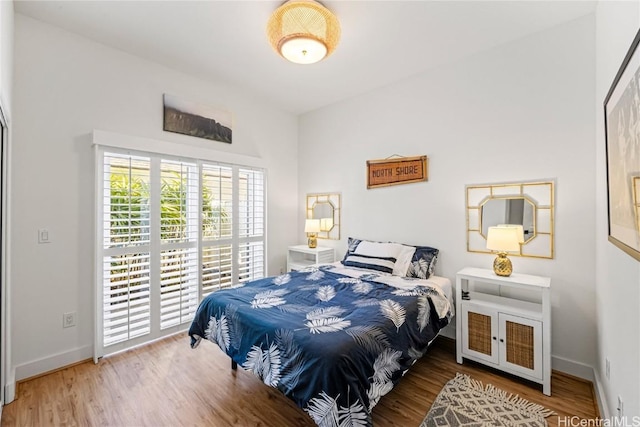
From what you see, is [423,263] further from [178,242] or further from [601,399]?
[178,242]

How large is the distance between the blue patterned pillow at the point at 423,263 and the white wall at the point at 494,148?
12 cm

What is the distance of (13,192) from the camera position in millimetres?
2195

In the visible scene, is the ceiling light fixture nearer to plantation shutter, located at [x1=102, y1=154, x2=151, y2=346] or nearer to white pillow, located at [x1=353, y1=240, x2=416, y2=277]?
plantation shutter, located at [x1=102, y1=154, x2=151, y2=346]

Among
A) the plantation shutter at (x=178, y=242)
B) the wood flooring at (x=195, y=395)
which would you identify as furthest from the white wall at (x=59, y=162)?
the plantation shutter at (x=178, y=242)

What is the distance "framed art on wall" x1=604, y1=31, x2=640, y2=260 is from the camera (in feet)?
3.46

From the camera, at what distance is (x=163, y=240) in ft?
9.69

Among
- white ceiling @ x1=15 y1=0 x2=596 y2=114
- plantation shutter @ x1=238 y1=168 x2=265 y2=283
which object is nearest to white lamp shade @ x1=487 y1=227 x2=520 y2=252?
white ceiling @ x1=15 y1=0 x2=596 y2=114

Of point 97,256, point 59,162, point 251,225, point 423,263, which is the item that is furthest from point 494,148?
point 59,162

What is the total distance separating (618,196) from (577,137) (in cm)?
126

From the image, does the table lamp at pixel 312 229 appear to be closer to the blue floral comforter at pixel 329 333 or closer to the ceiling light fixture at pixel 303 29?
the blue floral comforter at pixel 329 333

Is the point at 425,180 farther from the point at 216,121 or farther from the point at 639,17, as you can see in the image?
the point at 216,121

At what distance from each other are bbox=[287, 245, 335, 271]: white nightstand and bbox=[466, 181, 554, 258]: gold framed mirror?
5.90 ft

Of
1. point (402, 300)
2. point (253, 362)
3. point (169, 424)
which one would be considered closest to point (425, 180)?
point (402, 300)

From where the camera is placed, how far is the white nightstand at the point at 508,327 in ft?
6.79
